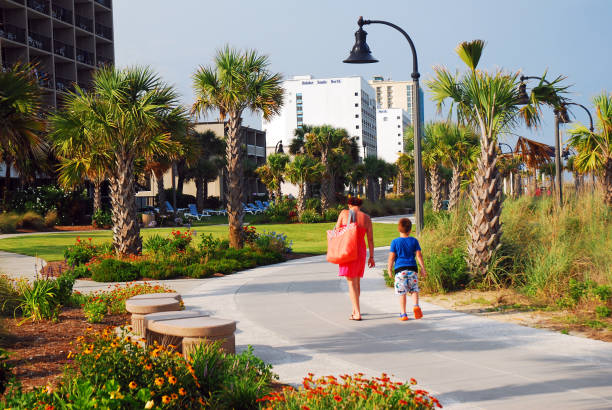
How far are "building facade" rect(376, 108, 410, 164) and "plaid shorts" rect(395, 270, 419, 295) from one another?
180 m

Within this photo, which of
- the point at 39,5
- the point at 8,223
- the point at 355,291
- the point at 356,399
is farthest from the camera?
the point at 39,5

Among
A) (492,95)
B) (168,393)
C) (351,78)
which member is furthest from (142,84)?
(351,78)

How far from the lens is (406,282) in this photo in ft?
26.2

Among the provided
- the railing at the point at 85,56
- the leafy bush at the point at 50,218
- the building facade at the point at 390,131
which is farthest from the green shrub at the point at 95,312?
the building facade at the point at 390,131

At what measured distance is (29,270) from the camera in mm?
14484

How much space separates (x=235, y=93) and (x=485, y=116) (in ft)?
28.6

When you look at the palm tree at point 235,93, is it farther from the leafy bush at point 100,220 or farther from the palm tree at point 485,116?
the leafy bush at point 100,220

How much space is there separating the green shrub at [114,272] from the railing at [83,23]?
3697 cm

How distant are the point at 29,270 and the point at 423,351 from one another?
37.6 ft

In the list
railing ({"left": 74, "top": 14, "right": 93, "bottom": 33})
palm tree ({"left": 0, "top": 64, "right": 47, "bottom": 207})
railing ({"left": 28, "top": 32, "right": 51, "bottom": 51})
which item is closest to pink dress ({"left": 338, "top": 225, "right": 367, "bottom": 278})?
palm tree ({"left": 0, "top": 64, "right": 47, "bottom": 207})

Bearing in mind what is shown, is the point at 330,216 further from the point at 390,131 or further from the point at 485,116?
the point at 390,131

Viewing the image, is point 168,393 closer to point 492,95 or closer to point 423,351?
point 423,351

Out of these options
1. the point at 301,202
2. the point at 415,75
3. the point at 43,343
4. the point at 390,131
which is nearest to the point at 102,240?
the point at 415,75

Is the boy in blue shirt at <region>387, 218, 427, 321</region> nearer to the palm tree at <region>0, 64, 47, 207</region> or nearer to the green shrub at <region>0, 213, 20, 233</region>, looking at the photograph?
the palm tree at <region>0, 64, 47, 207</region>
